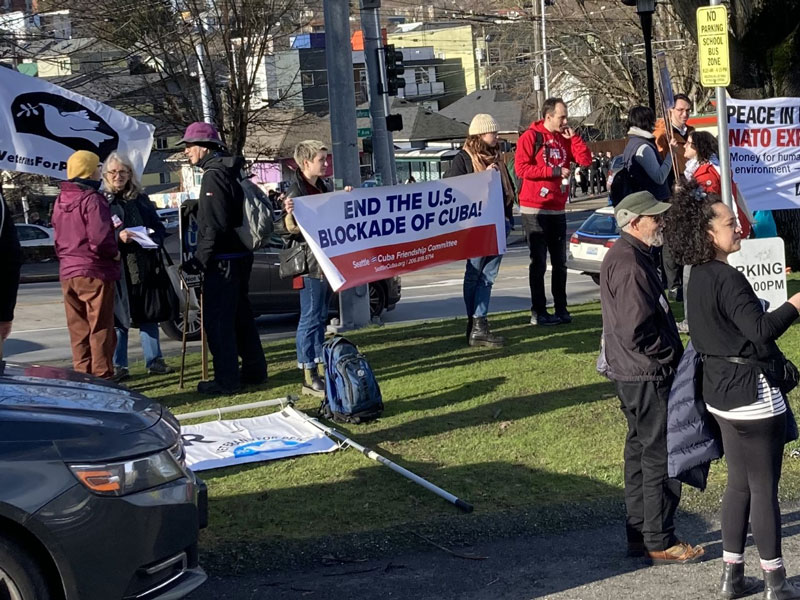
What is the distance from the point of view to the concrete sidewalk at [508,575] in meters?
5.00

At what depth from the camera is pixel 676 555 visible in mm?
5184

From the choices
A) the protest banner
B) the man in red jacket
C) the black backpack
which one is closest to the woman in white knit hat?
the man in red jacket

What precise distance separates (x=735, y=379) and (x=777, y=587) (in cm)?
93

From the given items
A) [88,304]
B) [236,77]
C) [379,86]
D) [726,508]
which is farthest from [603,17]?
[726,508]

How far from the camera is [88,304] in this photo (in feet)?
28.4

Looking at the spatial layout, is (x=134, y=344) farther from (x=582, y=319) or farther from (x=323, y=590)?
(x=323, y=590)

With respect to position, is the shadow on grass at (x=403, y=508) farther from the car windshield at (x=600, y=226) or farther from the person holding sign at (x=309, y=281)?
the car windshield at (x=600, y=226)

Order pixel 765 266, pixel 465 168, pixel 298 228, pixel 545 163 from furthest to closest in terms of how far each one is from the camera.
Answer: pixel 545 163, pixel 465 168, pixel 298 228, pixel 765 266

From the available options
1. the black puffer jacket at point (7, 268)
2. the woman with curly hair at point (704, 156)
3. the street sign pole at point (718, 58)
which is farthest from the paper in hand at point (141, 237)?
the woman with curly hair at point (704, 156)

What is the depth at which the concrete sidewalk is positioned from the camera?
16.4 feet

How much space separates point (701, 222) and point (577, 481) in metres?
2.29

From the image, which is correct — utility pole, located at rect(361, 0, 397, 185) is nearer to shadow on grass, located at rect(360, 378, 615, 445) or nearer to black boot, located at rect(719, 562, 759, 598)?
shadow on grass, located at rect(360, 378, 615, 445)

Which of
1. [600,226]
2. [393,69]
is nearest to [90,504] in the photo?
[600,226]

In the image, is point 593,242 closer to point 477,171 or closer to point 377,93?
point 377,93
